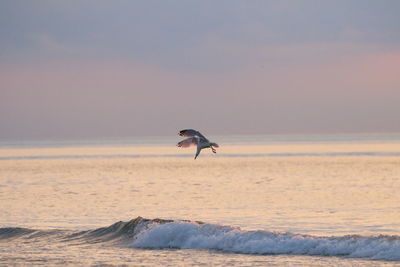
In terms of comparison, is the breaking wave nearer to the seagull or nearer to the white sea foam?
the white sea foam

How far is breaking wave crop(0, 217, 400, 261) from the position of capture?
3125 cm

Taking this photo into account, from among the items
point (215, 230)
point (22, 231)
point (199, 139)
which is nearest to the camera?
point (199, 139)

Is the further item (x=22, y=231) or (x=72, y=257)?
(x=22, y=231)

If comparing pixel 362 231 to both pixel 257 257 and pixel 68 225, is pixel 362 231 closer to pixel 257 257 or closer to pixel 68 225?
pixel 257 257

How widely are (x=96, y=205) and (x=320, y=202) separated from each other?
14.4 m

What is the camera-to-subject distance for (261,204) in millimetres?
51438

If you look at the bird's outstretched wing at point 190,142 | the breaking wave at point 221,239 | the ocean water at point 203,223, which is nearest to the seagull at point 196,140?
the bird's outstretched wing at point 190,142

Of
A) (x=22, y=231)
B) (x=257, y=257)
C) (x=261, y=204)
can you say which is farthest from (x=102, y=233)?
(x=261, y=204)

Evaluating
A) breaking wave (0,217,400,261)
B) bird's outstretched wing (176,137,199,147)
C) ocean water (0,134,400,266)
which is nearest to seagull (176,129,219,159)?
bird's outstretched wing (176,137,199,147)

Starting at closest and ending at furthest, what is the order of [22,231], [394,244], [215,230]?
[394,244], [215,230], [22,231]

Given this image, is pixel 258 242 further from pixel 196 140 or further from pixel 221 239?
pixel 196 140

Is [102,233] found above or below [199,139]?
below

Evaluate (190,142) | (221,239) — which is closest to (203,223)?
(221,239)

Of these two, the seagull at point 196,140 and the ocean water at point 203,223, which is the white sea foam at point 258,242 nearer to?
the ocean water at point 203,223
